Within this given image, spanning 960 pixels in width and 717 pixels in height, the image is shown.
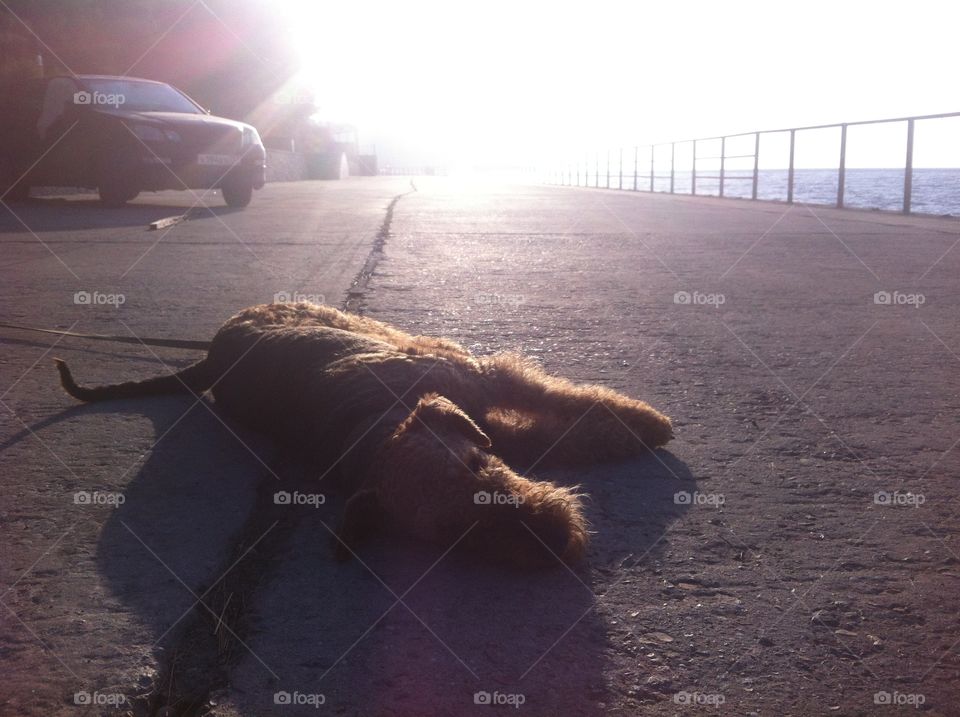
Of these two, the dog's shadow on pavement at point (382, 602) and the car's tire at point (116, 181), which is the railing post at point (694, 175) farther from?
the dog's shadow on pavement at point (382, 602)

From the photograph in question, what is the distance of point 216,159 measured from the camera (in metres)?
12.7

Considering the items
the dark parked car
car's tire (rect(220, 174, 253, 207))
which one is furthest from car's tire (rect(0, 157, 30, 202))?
car's tire (rect(220, 174, 253, 207))

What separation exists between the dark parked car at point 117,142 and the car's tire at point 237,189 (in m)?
0.01

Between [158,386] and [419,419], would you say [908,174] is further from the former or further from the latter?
[419,419]

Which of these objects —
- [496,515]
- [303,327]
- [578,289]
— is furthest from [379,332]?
[578,289]

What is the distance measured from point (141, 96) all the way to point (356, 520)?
12188 millimetres

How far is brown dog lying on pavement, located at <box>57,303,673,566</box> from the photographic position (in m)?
2.12

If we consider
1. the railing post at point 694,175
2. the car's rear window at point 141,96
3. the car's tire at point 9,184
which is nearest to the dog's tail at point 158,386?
the car's rear window at point 141,96

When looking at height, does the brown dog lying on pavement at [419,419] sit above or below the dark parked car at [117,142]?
below

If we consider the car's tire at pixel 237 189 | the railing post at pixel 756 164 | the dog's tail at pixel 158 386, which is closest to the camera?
the dog's tail at pixel 158 386

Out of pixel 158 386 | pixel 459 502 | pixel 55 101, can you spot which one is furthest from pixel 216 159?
pixel 459 502

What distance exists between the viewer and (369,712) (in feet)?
5.31

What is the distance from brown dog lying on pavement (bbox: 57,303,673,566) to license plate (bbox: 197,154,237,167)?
9.44m

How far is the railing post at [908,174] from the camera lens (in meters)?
14.3
